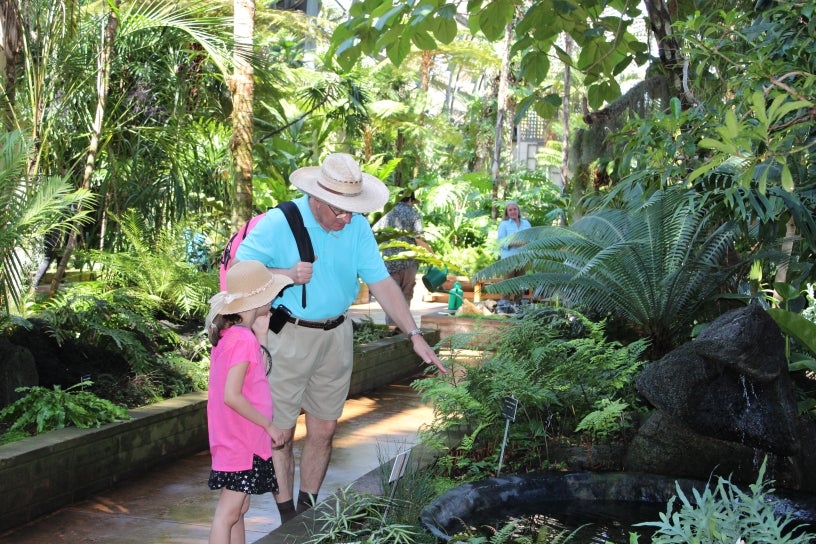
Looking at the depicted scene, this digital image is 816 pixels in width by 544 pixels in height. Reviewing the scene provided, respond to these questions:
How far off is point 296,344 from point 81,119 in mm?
4675

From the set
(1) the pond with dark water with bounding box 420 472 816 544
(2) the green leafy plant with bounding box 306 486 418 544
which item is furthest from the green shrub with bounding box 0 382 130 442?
(1) the pond with dark water with bounding box 420 472 816 544

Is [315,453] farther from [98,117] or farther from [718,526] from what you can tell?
[98,117]

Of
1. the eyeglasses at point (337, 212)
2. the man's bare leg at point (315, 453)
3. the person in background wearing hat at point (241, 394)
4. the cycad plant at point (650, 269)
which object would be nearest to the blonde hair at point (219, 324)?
the person in background wearing hat at point (241, 394)

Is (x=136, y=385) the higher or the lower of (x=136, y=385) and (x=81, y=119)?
the lower

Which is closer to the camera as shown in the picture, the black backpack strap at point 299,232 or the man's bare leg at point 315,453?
the black backpack strap at point 299,232

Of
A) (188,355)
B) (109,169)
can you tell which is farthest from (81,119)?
(188,355)

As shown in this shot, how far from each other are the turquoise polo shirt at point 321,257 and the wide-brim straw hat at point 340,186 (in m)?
0.15

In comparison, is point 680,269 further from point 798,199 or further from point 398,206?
point 398,206

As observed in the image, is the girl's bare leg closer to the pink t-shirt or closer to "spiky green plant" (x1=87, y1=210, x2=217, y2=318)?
the pink t-shirt

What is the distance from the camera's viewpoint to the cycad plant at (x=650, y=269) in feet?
23.5

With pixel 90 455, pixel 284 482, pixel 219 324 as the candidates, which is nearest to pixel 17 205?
pixel 90 455

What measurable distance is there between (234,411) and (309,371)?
0.92 m

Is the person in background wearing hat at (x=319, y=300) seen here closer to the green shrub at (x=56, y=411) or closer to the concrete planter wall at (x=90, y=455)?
the concrete planter wall at (x=90, y=455)

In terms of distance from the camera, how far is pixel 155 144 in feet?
28.7
